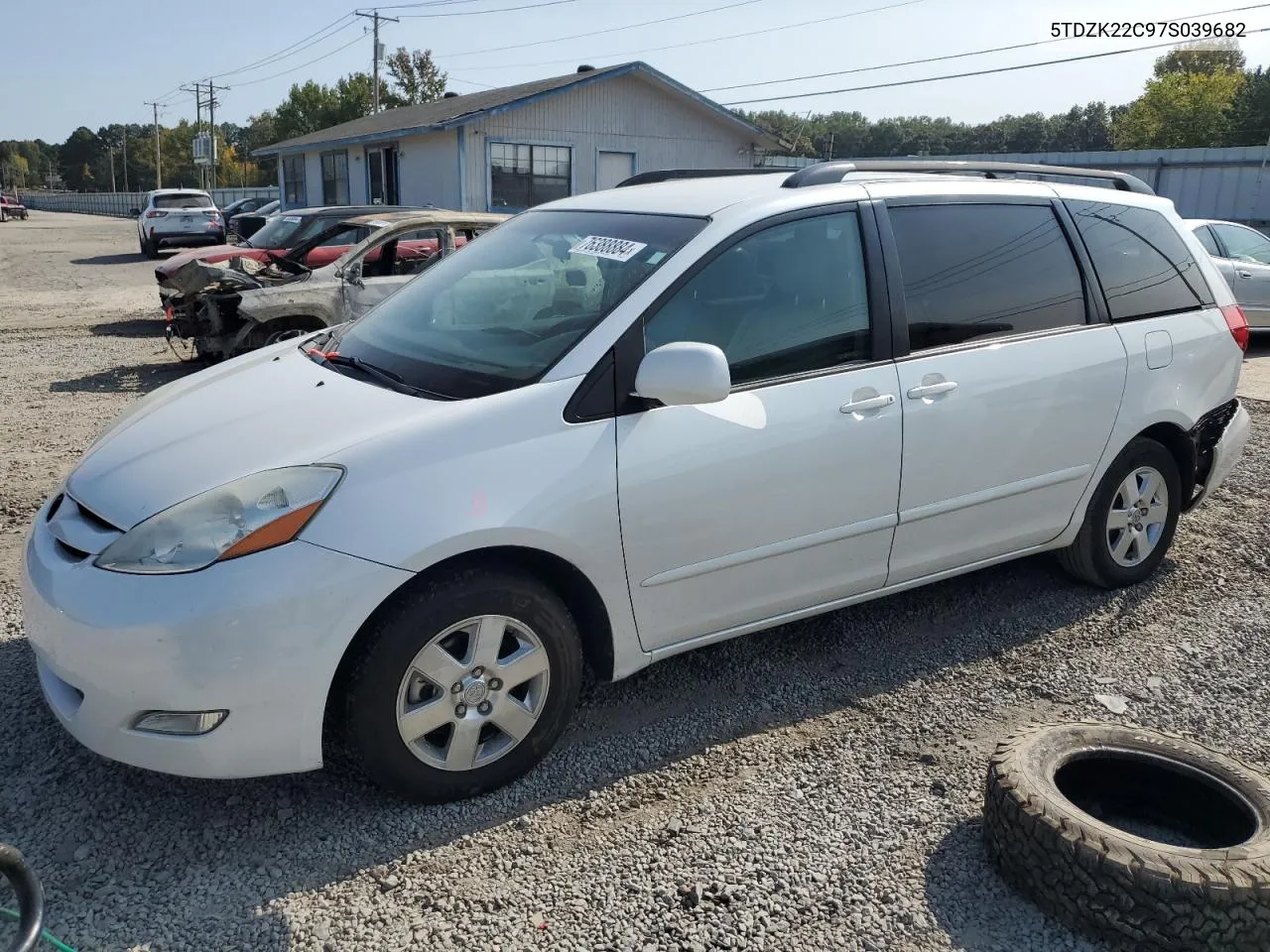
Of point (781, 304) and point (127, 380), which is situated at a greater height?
point (781, 304)

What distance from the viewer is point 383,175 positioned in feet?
87.5

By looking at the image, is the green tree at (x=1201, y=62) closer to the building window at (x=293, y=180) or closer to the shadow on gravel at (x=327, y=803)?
the building window at (x=293, y=180)

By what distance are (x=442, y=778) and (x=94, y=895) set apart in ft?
2.99

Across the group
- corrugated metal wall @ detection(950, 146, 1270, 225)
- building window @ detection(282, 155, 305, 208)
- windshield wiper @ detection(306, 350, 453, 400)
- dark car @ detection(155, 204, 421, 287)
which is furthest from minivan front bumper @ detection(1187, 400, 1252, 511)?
building window @ detection(282, 155, 305, 208)

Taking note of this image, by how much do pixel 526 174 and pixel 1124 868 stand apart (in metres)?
22.8

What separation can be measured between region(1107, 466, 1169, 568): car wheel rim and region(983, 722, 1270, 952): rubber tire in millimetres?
1765

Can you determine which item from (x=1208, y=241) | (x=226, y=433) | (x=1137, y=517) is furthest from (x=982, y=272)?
(x=1208, y=241)

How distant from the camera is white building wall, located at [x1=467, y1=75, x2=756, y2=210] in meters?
22.6

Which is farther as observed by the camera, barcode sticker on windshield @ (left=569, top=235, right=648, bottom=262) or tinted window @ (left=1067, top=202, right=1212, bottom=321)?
tinted window @ (left=1067, top=202, right=1212, bottom=321)

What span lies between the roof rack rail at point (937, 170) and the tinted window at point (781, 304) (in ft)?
0.75

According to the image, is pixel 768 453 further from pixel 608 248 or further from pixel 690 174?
pixel 690 174

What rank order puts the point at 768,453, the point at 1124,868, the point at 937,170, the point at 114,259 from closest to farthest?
the point at 1124,868
the point at 768,453
the point at 937,170
the point at 114,259

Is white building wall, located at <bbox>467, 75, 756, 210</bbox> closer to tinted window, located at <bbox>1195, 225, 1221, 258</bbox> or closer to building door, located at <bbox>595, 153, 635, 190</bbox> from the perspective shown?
building door, located at <bbox>595, 153, 635, 190</bbox>

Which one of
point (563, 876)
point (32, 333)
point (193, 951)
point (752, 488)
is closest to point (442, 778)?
point (563, 876)
